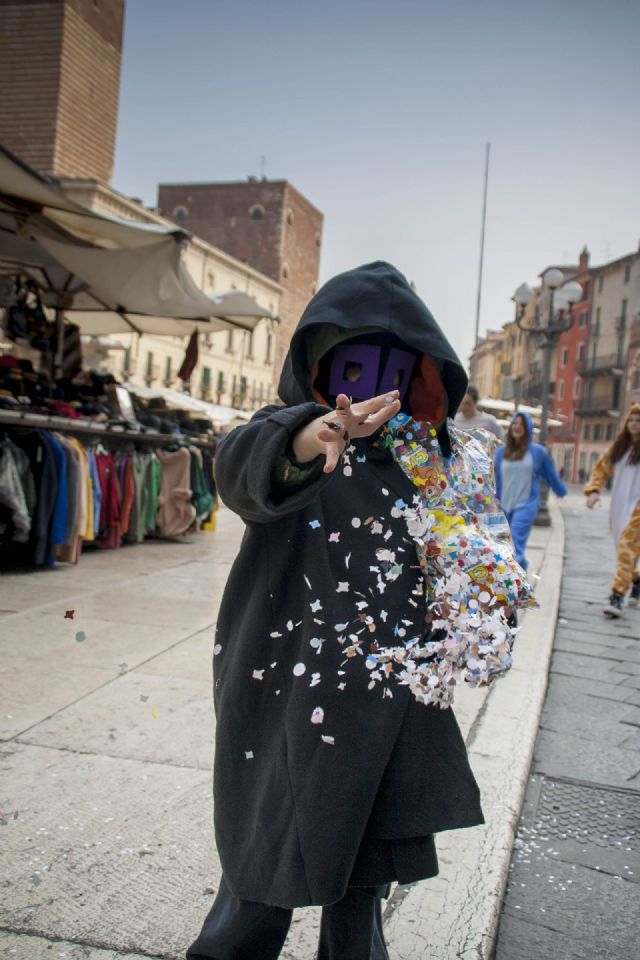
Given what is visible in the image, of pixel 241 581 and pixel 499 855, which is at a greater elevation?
pixel 241 581

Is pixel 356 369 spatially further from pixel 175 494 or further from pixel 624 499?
pixel 175 494

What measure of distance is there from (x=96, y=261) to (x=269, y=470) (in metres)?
7.32

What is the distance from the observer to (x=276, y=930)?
5.28 feet

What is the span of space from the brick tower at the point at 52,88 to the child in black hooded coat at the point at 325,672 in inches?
1848

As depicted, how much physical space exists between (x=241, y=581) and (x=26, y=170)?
5.70 meters

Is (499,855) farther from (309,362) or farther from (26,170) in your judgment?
(26,170)

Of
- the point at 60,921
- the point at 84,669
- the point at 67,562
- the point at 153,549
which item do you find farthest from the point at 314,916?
the point at 153,549

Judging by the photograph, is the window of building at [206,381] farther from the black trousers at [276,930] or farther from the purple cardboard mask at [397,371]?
the black trousers at [276,930]

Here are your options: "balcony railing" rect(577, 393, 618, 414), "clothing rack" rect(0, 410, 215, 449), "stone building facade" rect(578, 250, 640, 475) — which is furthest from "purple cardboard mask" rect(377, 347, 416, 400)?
"balcony railing" rect(577, 393, 618, 414)

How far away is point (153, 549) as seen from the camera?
8914 millimetres

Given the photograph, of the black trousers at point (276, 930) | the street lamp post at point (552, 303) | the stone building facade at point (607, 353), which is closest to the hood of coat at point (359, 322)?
the black trousers at point (276, 930)

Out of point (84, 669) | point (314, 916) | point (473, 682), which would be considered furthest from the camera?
point (84, 669)

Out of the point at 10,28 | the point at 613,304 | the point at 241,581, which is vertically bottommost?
the point at 241,581

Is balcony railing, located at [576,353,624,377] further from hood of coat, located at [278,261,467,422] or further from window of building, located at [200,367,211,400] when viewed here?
hood of coat, located at [278,261,467,422]
